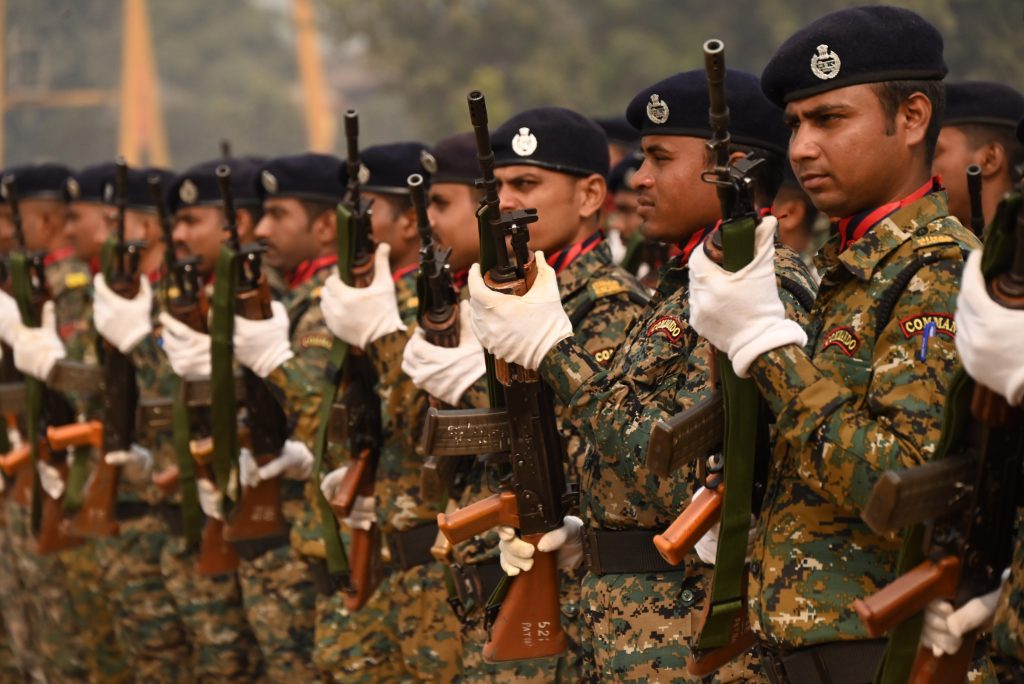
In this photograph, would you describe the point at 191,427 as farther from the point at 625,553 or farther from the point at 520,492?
the point at 625,553

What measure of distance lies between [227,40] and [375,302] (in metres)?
34.4

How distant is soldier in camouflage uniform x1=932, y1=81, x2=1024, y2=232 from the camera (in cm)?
540

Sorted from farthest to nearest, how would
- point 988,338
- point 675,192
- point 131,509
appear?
point 131,509 → point 675,192 → point 988,338

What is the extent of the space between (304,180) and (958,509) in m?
4.69

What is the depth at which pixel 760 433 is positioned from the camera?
3.68 m

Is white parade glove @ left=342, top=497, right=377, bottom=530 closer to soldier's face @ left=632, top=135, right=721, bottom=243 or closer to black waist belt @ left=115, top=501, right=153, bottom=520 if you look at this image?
soldier's face @ left=632, top=135, right=721, bottom=243

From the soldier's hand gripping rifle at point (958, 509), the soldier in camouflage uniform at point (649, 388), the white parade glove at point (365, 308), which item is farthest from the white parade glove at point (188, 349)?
the soldier's hand gripping rifle at point (958, 509)

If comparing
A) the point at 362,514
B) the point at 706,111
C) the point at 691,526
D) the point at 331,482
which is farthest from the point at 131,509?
the point at 691,526

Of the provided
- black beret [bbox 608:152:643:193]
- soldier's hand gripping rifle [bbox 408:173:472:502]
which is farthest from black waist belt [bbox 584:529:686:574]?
black beret [bbox 608:152:643:193]

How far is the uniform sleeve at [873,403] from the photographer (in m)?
3.25

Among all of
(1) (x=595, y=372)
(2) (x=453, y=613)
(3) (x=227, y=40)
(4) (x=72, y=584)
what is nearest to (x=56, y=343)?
(4) (x=72, y=584)

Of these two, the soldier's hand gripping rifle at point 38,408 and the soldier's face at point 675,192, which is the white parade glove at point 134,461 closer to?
the soldier's hand gripping rifle at point 38,408

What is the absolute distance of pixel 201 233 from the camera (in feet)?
25.7

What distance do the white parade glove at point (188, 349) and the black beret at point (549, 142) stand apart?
7.17ft
